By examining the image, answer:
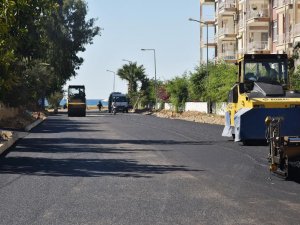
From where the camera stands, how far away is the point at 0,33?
20391 mm

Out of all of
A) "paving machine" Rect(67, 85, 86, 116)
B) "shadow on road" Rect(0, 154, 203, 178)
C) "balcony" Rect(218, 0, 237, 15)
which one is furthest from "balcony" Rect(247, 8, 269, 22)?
"shadow on road" Rect(0, 154, 203, 178)

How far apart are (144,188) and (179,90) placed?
2510 inches

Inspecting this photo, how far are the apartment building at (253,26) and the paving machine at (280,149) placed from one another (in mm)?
40431

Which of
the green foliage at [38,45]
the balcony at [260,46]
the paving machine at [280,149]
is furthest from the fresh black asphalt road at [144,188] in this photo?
the balcony at [260,46]

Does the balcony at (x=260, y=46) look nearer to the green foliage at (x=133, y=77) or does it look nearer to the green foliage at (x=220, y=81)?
the green foliage at (x=220, y=81)

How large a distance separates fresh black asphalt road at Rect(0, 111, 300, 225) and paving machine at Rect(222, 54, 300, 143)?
2.96 ft

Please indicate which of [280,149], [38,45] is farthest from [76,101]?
[280,149]

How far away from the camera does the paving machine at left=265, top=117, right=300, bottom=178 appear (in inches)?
552

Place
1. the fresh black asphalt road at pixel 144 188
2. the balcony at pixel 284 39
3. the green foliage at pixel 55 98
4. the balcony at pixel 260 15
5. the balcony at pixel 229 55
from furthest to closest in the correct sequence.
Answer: the green foliage at pixel 55 98 < the balcony at pixel 229 55 < the balcony at pixel 260 15 < the balcony at pixel 284 39 < the fresh black asphalt road at pixel 144 188

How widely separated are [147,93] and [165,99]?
15852 millimetres

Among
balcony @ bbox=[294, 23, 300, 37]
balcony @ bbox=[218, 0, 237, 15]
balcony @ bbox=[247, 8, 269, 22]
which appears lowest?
balcony @ bbox=[294, 23, 300, 37]

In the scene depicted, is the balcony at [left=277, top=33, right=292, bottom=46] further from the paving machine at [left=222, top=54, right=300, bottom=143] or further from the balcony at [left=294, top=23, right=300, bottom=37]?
the paving machine at [left=222, top=54, right=300, bottom=143]

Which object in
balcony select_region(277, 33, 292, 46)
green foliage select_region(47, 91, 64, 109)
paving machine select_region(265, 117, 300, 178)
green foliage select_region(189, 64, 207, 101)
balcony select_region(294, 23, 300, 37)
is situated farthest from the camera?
green foliage select_region(47, 91, 64, 109)

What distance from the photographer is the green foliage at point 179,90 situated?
76062mm
